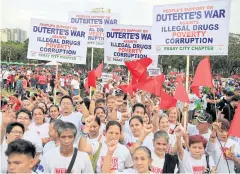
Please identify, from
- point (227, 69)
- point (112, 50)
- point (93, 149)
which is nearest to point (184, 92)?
point (93, 149)

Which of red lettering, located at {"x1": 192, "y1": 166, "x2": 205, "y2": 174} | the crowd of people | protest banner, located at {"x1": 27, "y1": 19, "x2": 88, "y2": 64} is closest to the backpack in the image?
the crowd of people

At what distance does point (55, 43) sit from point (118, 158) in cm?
552

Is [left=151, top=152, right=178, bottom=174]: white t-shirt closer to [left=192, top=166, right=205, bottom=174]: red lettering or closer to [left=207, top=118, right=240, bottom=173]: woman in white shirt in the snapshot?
[left=192, top=166, right=205, bottom=174]: red lettering

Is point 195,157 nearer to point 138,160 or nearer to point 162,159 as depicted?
point 162,159

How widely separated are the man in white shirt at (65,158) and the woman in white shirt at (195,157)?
1135 millimetres

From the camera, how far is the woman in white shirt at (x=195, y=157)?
14.2ft

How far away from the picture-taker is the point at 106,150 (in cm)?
440

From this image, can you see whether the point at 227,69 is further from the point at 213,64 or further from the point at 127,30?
the point at 127,30

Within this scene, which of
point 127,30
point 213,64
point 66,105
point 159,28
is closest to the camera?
point 66,105

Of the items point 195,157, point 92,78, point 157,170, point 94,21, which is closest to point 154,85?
point 92,78

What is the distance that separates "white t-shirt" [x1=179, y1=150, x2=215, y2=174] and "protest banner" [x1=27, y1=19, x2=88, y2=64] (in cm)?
544

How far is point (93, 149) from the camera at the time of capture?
445cm

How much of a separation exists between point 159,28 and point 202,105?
544cm

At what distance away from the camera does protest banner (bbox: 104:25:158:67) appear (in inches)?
392
